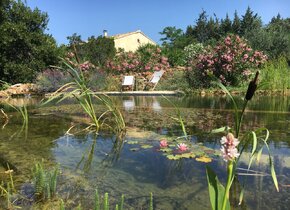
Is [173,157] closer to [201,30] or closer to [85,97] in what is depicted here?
[85,97]

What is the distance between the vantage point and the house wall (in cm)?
3459

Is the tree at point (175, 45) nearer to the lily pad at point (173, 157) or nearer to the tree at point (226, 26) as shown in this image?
the tree at point (226, 26)

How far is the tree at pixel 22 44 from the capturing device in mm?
16312

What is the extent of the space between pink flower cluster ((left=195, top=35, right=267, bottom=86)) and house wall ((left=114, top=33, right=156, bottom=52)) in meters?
20.9

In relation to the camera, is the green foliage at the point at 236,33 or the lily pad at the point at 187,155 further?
the green foliage at the point at 236,33

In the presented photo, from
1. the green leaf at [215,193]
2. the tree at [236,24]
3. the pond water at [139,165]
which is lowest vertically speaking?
the pond water at [139,165]

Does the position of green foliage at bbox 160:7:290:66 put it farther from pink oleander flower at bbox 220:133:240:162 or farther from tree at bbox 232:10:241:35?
pink oleander flower at bbox 220:133:240:162

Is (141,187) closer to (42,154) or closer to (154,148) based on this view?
(154,148)

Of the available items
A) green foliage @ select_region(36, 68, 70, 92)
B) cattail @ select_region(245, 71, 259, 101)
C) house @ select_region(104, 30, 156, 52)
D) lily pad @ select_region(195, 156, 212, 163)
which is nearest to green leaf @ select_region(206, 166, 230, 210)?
cattail @ select_region(245, 71, 259, 101)

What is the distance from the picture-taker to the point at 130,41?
118 feet

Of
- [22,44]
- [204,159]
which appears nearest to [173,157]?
[204,159]

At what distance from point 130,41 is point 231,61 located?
78.4ft

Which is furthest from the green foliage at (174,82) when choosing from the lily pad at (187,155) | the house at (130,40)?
the house at (130,40)

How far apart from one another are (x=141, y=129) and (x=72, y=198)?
101 inches
